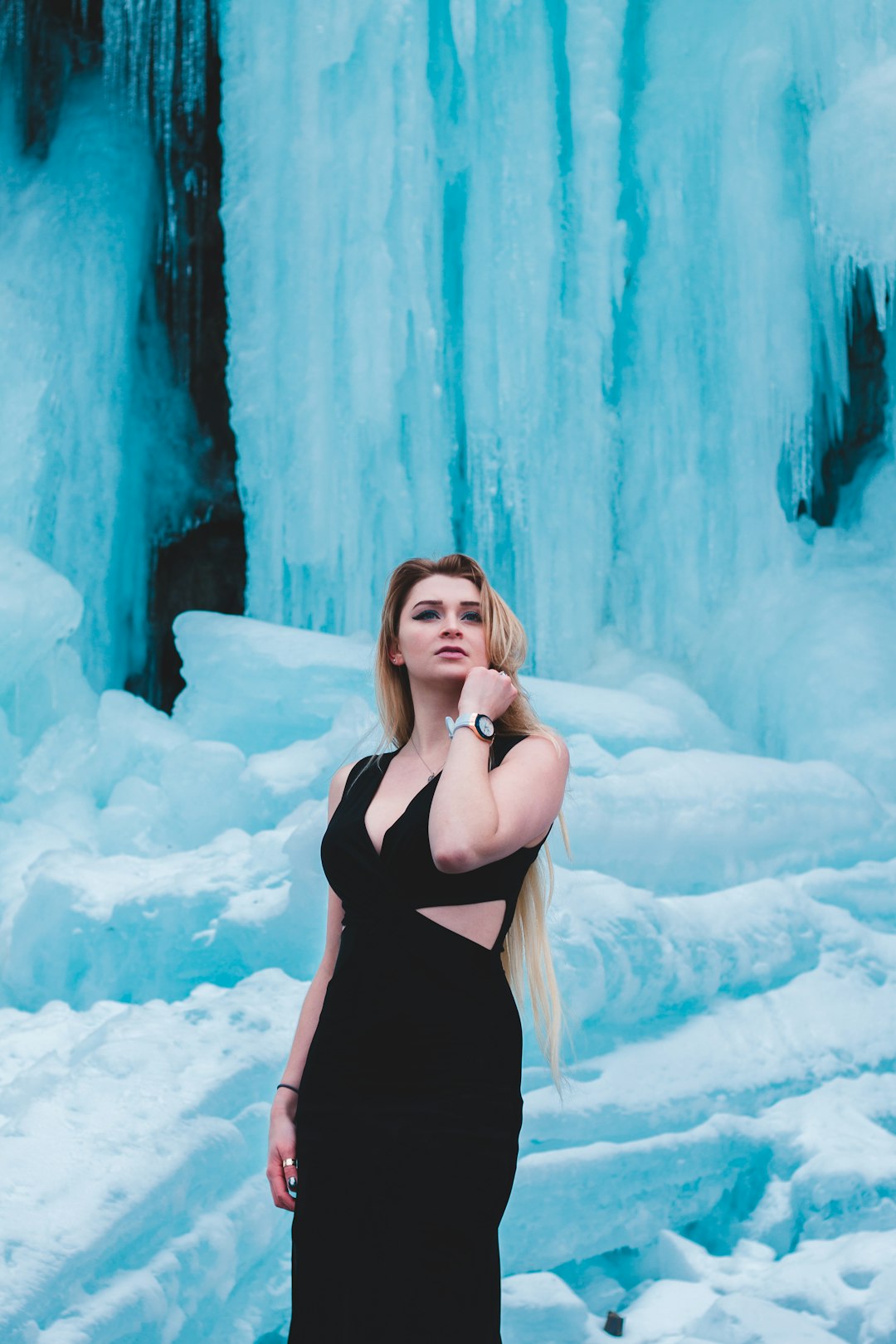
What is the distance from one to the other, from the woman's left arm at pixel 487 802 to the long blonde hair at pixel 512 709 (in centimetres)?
7

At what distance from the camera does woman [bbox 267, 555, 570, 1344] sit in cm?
113

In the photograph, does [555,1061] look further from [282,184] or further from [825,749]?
[282,184]

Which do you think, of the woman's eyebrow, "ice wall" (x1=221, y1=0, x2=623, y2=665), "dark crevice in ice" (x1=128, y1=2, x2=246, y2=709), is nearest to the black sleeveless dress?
the woman's eyebrow

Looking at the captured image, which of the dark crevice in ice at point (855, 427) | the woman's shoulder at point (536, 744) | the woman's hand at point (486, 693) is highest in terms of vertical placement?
the dark crevice in ice at point (855, 427)

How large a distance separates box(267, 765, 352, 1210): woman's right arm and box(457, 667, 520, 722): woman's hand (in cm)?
26

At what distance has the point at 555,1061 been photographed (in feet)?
4.77

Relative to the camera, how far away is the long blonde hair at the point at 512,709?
1.37 meters

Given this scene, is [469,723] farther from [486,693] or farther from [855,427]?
[855,427]

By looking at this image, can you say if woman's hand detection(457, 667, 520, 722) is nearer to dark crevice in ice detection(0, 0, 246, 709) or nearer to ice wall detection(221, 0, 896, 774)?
ice wall detection(221, 0, 896, 774)

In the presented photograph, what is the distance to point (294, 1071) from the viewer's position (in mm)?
1331

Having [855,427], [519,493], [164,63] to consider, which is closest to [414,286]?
[519,493]

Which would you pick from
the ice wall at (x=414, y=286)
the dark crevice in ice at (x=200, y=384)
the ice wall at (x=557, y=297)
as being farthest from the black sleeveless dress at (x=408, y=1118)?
the dark crevice in ice at (x=200, y=384)

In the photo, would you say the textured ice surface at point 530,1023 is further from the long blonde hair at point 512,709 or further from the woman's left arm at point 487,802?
the woman's left arm at point 487,802

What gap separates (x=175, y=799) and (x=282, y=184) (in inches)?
124
